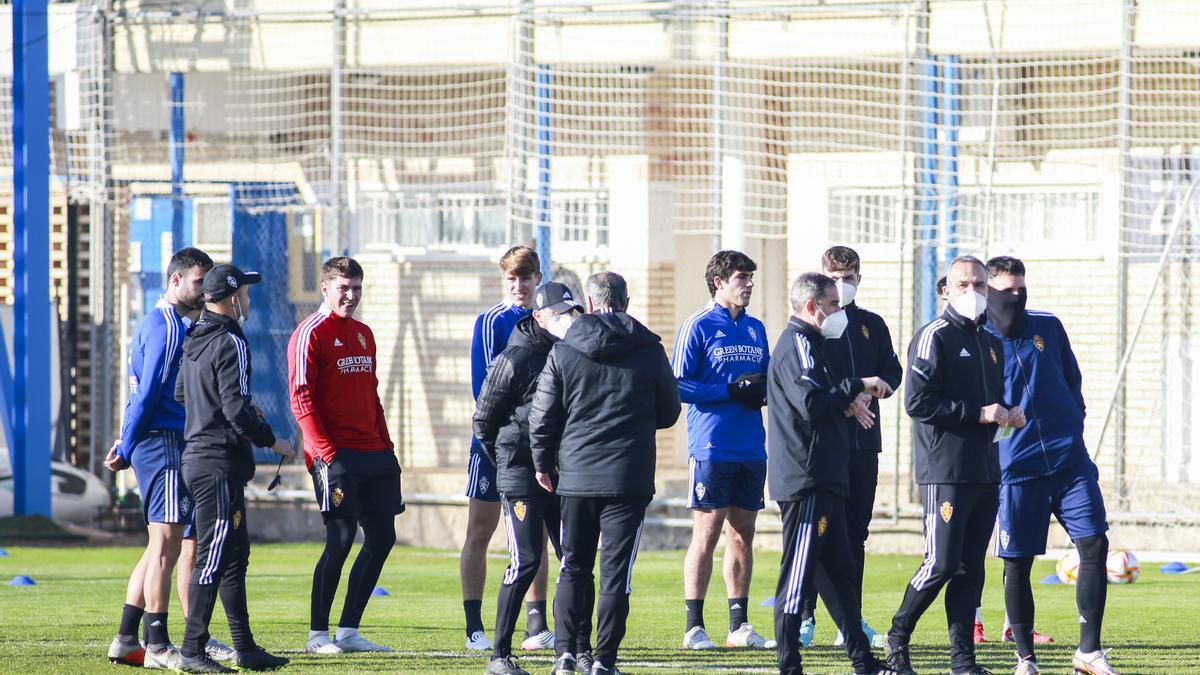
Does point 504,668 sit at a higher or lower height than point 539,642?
higher

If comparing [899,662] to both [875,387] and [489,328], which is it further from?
[489,328]

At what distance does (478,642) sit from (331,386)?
59.4 inches

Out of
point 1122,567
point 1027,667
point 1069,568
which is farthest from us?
point 1122,567

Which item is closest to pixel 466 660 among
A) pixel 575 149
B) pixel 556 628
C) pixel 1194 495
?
pixel 556 628

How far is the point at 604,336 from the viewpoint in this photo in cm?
746

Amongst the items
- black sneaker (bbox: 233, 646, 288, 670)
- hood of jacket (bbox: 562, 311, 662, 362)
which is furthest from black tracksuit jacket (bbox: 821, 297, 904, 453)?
black sneaker (bbox: 233, 646, 288, 670)

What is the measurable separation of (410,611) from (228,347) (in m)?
3.60

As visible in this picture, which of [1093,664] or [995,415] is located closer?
[995,415]

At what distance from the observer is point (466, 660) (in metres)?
8.62

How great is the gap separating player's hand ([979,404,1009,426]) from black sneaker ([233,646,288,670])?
3457 mm

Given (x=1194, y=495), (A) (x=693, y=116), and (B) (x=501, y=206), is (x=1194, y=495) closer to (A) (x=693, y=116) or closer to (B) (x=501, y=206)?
(A) (x=693, y=116)

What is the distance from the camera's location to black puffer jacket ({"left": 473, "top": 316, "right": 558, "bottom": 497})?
26.0 ft

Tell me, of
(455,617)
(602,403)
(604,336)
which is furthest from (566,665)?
(455,617)

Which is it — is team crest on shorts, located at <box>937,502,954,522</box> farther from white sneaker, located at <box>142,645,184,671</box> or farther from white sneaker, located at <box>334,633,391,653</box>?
white sneaker, located at <box>142,645,184,671</box>
